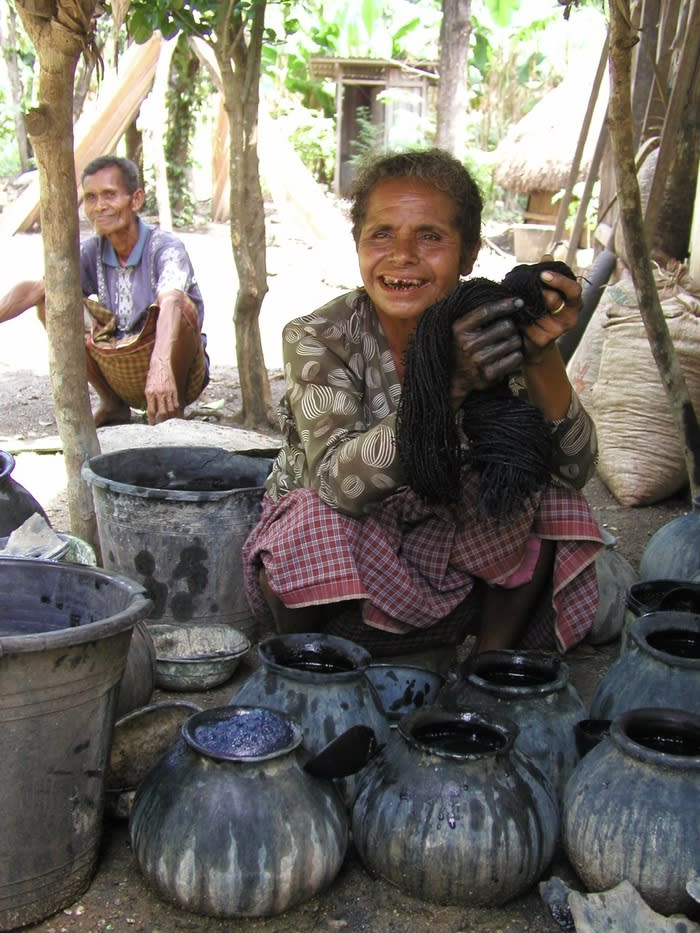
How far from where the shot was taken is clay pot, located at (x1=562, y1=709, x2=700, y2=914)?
1.55 metres

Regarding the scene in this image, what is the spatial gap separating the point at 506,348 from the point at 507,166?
42.6 feet

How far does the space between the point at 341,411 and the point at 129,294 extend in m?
2.77

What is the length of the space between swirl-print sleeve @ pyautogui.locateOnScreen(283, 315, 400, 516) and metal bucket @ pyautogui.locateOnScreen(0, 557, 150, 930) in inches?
21.8

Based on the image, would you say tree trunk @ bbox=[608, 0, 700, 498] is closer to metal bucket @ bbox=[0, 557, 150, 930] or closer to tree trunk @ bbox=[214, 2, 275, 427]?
tree trunk @ bbox=[214, 2, 275, 427]

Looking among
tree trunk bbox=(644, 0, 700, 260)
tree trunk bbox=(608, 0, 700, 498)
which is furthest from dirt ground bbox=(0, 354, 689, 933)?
tree trunk bbox=(644, 0, 700, 260)

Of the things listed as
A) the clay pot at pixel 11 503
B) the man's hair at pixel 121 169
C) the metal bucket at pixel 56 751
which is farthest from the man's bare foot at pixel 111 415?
the metal bucket at pixel 56 751

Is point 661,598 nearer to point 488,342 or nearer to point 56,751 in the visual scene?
point 488,342

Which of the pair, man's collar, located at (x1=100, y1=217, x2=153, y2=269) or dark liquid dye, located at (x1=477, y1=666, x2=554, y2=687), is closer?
dark liquid dye, located at (x1=477, y1=666, x2=554, y2=687)

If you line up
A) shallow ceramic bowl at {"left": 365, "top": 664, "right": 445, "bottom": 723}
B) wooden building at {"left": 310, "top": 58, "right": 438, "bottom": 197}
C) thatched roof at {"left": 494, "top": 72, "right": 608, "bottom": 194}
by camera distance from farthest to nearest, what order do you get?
wooden building at {"left": 310, "top": 58, "right": 438, "bottom": 197}, thatched roof at {"left": 494, "top": 72, "right": 608, "bottom": 194}, shallow ceramic bowl at {"left": 365, "top": 664, "right": 445, "bottom": 723}

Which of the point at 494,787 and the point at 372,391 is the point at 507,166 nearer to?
the point at 372,391

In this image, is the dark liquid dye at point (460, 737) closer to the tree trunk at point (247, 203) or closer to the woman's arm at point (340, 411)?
the woman's arm at point (340, 411)

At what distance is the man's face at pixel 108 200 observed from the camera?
452 centimetres

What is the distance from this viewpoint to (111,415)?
5.07 meters

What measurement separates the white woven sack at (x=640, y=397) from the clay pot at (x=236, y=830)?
9.22 feet
